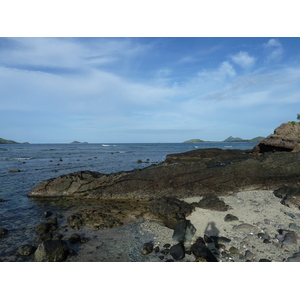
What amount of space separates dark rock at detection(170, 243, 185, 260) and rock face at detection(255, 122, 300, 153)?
27944 millimetres

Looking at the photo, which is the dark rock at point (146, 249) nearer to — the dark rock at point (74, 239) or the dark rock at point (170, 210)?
the dark rock at point (170, 210)

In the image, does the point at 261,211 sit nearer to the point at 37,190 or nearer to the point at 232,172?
the point at 232,172

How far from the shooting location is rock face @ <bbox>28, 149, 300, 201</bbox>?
48.9 ft

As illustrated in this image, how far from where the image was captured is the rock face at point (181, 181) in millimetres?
14906

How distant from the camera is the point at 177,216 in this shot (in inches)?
427

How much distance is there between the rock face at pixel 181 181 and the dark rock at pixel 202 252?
7.47 meters

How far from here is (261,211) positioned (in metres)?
10.3

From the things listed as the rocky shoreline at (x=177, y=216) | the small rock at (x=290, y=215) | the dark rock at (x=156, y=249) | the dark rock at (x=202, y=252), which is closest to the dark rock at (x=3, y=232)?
the rocky shoreline at (x=177, y=216)

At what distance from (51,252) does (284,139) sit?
107 feet

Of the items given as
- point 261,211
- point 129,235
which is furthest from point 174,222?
point 261,211

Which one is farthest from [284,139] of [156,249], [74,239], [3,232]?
[3,232]

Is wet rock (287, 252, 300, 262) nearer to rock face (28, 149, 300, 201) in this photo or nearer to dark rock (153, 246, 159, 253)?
dark rock (153, 246, 159, 253)

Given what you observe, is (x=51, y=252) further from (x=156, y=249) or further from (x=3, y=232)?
(x=3, y=232)

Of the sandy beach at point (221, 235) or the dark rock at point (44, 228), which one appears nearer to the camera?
the sandy beach at point (221, 235)
